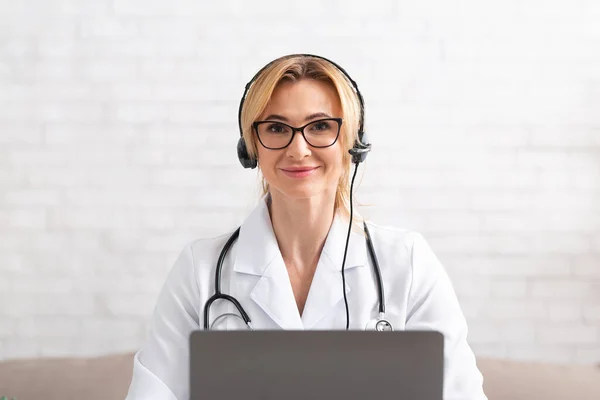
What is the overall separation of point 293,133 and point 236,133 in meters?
0.92

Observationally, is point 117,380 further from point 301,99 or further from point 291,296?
point 301,99

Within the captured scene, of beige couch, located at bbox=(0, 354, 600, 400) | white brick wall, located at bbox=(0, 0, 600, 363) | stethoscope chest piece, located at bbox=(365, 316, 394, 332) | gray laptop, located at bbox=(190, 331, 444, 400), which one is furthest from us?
white brick wall, located at bbox=(0, 0, 600, 363)

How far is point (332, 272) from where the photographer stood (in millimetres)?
1714

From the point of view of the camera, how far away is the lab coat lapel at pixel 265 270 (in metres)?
1.66

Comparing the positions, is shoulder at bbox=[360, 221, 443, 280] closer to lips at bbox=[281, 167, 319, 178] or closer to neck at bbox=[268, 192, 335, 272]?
neck at bbox=[268, 192, 335, 272]

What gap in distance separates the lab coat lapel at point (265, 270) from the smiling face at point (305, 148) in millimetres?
145

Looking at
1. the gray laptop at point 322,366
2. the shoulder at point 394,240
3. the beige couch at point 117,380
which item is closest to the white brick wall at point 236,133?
the beige couch at point 117,380

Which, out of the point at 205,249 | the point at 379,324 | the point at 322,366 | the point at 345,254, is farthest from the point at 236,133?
the point at 322,366

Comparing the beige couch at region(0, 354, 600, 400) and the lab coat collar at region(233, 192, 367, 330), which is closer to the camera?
the lab coat collar at region(233, 192, 367, 330)

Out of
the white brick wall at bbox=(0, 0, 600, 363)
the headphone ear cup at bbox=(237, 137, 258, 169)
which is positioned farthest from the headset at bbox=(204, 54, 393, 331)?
the white brick wall at bbox=(0, 0, 600, 363)

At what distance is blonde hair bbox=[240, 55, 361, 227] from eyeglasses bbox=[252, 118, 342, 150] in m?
0.02

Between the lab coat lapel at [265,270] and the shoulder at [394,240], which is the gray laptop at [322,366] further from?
the shoulder at [394,240]

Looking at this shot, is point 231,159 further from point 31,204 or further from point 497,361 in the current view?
point 497,361

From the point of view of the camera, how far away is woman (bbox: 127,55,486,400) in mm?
1626
